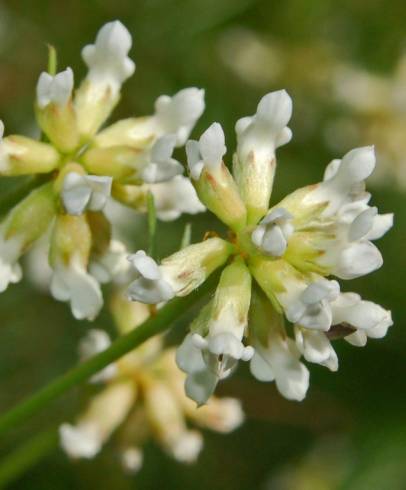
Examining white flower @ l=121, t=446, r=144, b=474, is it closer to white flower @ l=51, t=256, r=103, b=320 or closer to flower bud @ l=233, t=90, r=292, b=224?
white flower @ l=51, t=256, r=103, b=320

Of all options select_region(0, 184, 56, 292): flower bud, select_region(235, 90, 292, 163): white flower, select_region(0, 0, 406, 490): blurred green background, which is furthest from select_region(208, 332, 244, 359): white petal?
select_region(0, 0, 406, 490): blurred green background

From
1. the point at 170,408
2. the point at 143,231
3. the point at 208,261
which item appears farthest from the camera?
the point at 143,231

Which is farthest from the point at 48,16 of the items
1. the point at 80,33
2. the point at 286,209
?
the point at 286,209

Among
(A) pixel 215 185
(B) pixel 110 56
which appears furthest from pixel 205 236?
(B) pixel 110 56

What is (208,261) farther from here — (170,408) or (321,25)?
(321,25)

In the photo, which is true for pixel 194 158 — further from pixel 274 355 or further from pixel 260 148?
pixel 274 355

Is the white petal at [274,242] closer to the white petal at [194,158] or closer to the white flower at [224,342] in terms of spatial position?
the white flower at [224,342]
